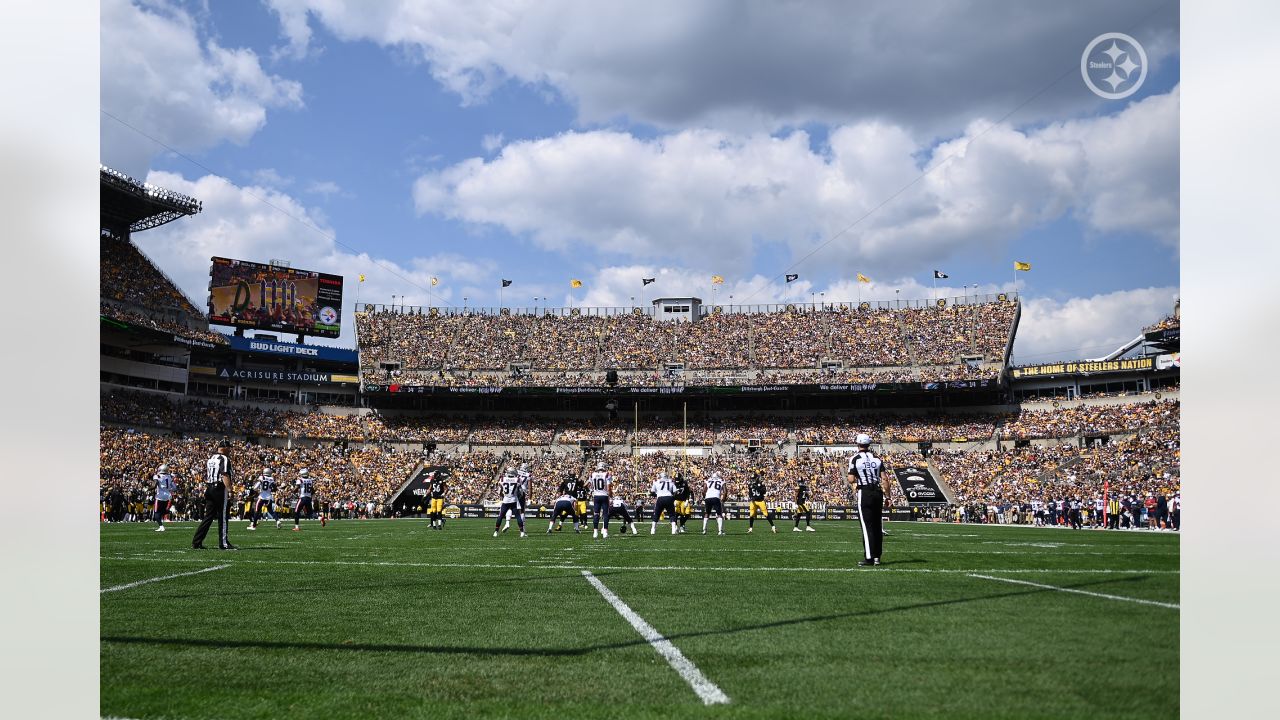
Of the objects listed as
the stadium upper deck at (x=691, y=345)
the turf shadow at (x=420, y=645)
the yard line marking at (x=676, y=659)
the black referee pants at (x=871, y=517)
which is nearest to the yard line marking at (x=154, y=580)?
the turf shadow at (x=420, y=645)

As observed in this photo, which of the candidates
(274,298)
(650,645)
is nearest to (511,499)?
(650,645)

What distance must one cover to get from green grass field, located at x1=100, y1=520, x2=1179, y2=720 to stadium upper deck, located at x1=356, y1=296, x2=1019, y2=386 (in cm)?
4515

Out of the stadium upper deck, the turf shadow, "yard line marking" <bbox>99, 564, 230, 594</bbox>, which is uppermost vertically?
the stadium upper deck

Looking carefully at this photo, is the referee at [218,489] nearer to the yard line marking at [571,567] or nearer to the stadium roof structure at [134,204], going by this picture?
the yard line marking at [571,567]

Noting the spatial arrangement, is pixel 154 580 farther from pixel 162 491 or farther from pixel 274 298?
pixel 274 298

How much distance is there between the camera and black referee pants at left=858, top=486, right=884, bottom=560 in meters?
9.41

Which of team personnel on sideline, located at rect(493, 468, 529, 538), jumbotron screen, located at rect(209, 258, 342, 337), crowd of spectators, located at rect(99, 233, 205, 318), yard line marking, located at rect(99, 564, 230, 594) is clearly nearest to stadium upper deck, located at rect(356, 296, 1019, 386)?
jumbotron screen, located at rect(209, 258, 342, 337)

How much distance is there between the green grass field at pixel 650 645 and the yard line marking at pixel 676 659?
44mm

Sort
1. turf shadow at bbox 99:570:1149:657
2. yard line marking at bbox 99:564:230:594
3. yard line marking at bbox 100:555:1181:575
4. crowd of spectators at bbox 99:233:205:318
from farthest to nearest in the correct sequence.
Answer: crowd of spectators at bbox 99:233:205:318 → yard line marking at bbox 100:555:1181:575 → yard line marking at bbox 99:564:230:594 → turf shadow at bbox 99:570:1149:657

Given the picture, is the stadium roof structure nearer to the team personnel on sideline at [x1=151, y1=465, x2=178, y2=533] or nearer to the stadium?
the stadium

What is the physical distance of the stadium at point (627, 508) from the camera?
10.5ft

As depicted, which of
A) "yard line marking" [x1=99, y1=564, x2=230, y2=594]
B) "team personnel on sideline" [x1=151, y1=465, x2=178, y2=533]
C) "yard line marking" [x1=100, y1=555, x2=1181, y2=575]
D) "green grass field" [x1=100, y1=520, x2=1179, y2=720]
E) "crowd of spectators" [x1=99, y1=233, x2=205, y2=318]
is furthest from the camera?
"crowd of spectators" [x1=99, y1=233, x2=205, y2=318]

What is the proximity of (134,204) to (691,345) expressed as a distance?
3361 centimetres
